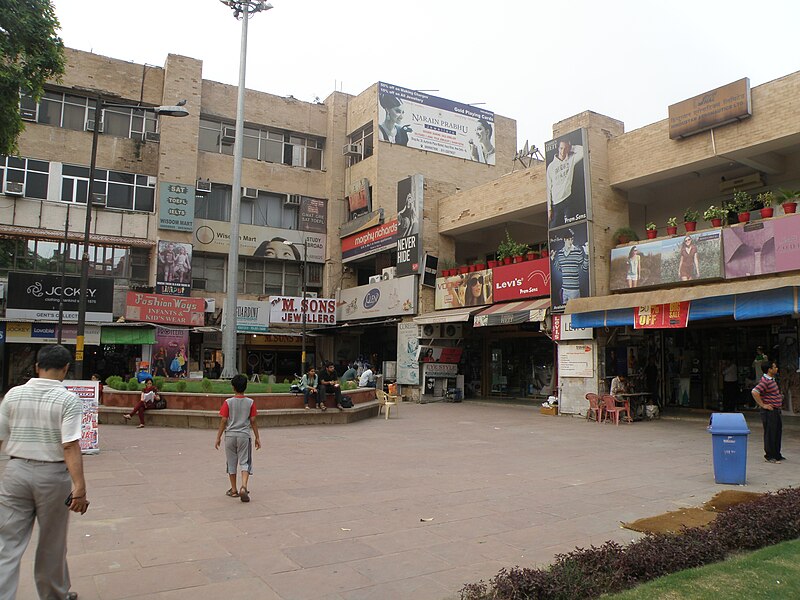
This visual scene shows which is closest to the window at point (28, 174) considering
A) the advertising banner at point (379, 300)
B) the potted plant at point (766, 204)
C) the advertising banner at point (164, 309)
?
the advertising banner at point (164, 309)

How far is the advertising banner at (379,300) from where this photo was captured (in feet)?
90.7

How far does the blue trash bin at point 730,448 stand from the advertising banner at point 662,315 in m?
7.70

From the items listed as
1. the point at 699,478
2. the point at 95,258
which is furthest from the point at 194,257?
the point at 699,478

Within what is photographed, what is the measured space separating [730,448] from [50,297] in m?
26.3

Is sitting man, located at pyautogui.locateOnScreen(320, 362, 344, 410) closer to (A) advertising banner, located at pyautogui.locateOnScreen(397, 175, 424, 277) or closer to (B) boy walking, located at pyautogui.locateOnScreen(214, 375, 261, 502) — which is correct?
(B) boy walking, located at pyautogui.locateOnScreen(214, 375, 261, 502)

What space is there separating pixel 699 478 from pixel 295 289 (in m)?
27.2

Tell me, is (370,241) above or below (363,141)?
below

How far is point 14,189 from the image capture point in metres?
26.8

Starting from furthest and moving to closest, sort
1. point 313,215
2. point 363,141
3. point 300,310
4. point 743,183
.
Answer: point 313,215
point 363,141
point 300,310
point 743,183

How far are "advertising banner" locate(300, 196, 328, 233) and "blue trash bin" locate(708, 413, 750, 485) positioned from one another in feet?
91.6

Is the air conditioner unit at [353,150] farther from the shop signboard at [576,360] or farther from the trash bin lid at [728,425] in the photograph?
the trash bin lid at [728,425]

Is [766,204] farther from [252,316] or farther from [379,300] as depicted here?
[252,316]

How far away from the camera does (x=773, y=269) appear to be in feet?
51.0

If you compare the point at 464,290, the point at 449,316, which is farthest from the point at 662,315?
the point at 464,290
